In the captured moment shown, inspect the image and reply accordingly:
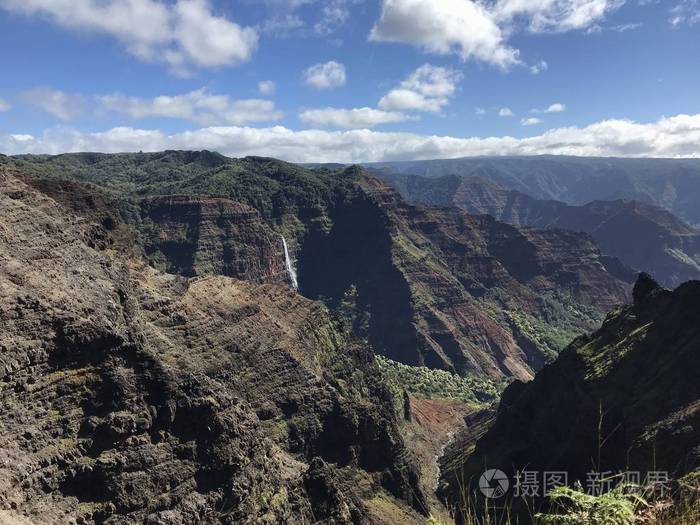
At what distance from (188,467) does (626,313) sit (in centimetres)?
7727

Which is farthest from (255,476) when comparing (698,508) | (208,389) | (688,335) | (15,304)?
(688,335)

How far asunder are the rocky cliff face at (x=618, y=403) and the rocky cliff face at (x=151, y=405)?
19.5 m

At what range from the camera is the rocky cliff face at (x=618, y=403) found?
172ft

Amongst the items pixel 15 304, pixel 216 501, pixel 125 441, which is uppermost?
pixel 15 304

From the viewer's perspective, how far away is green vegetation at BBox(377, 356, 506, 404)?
153 metres

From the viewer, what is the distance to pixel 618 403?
68.2 m

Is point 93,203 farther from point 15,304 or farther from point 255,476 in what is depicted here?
point 255,476

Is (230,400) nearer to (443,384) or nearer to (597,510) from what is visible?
(597,510)

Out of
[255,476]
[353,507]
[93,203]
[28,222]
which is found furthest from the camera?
[93,203]

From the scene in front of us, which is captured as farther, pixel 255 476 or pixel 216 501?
pixel 255 476

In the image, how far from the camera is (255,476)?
1855 inches
